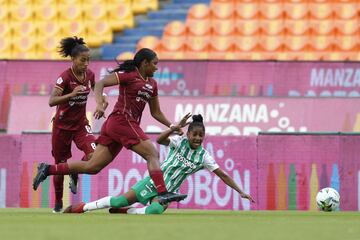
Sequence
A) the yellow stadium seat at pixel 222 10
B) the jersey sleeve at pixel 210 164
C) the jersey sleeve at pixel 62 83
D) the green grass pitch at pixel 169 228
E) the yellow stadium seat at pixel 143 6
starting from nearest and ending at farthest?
the green grass pitch at pixel 169 228 → the jersey sleeve at pixel 210 164 → the jersey sleeve at pixel 62 83 → the yellow stadium seat at pixel 222 10 → the yellow stadium seat at pixel 143 6

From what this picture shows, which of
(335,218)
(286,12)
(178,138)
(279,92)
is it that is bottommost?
(335,218)

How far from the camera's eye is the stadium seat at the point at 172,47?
20656 mm

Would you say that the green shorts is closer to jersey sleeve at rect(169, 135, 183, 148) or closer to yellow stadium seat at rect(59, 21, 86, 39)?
jersey sleeve at rect(169, 135, 183, 148)

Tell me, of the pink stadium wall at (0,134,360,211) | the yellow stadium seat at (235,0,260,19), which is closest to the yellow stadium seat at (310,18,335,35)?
the yellow stadium seat at (235,0,260,19)

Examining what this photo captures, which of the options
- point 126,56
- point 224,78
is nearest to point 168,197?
point 224,78

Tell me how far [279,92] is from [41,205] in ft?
15.7

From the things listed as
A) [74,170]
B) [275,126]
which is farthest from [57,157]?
[275,126]

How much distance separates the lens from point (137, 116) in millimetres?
11758

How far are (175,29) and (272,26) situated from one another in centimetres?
186

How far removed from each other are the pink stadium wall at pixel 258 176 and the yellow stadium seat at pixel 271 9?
18.8ft

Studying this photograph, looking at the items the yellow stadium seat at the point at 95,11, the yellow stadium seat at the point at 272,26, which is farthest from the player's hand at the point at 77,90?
the yellow stadium seat at the point at 95,11

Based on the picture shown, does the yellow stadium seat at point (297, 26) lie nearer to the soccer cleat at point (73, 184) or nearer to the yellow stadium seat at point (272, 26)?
the yellow stadium seat at point (272, 26)

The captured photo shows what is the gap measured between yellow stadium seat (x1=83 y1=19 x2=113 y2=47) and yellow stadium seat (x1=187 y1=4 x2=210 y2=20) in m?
1.63

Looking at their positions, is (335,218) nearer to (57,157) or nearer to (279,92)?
(57,157)
